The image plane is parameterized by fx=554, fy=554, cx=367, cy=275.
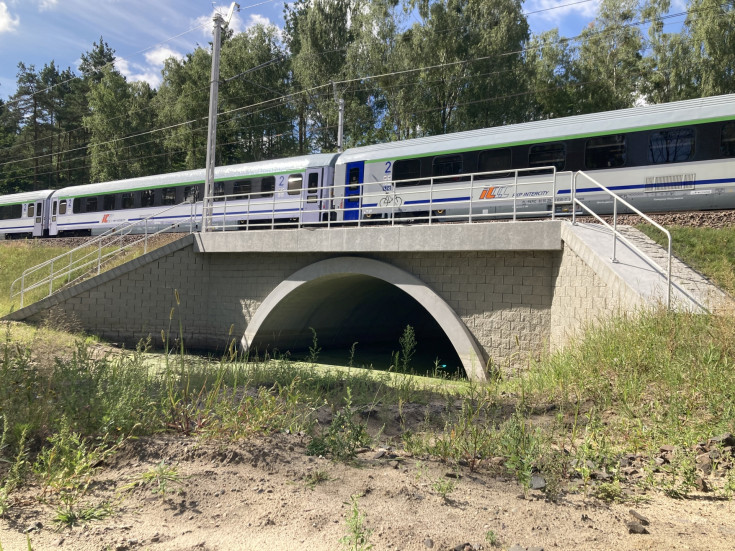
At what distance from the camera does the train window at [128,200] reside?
82.1 feet

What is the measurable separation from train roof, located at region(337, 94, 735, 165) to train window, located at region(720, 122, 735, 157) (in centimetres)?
21

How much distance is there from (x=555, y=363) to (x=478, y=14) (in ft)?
92.0

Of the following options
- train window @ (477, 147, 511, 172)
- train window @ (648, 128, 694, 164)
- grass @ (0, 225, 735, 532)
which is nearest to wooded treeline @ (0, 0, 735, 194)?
train window @ (477, 147, 511, 172)

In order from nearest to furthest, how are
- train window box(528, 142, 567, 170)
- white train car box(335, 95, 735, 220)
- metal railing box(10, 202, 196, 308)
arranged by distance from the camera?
white train car box(335, 95, 735, 220) < train window box(528, 142, 567, 170) < metal railing box(10, 202, 196, 308)

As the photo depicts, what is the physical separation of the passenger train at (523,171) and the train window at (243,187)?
5 cm

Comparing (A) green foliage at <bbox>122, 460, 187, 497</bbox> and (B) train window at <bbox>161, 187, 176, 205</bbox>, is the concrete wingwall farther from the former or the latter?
(B) train window at <bbox>161, 187, 176, 205</bbox>

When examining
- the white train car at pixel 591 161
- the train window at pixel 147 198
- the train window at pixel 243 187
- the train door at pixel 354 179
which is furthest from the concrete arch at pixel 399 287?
the train window at pixel 147 198

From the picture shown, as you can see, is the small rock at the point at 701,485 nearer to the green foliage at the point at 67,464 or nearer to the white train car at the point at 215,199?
the green foliage at the point at 67,464

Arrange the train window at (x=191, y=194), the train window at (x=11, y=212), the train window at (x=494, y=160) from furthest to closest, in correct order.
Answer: the train window at (x=11, y=212)
the train window at (x=191, y=194)
the train window at (x=494, y=160)

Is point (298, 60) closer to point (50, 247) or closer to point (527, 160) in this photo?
point (50, 247)

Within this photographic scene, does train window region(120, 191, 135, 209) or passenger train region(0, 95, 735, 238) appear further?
train window region(120, 191, 135, 209)

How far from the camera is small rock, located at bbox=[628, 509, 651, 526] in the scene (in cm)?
306

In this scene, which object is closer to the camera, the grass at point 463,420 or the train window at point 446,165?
the grass at point 463,420

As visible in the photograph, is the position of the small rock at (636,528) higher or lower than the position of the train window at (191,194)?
lower
